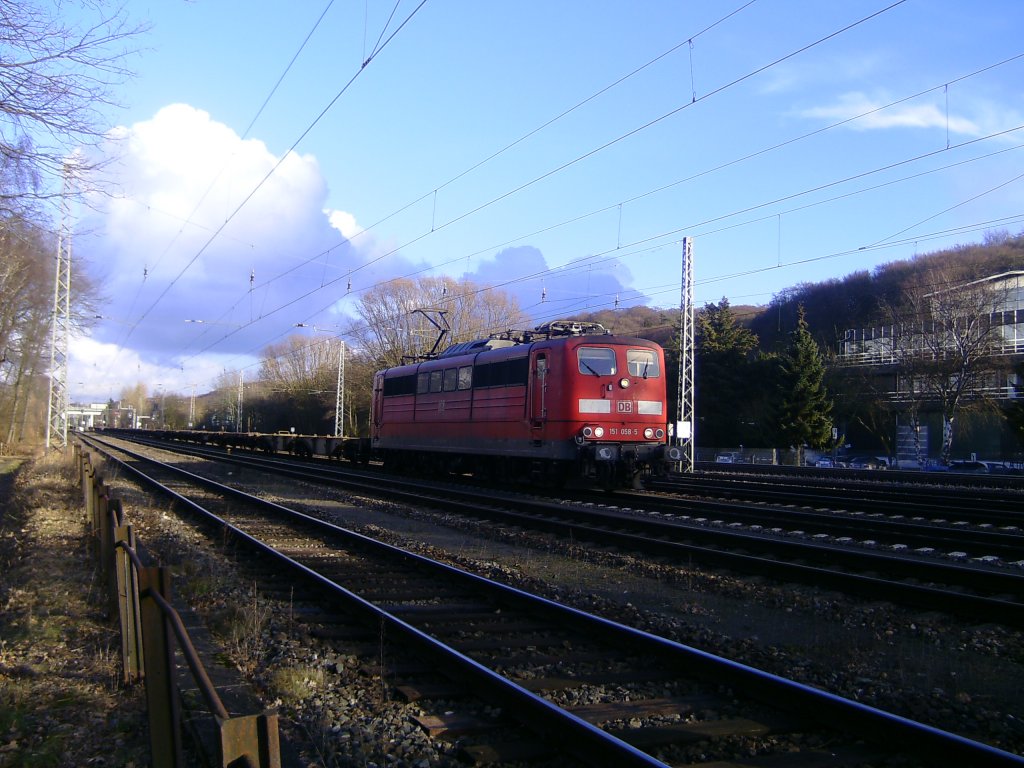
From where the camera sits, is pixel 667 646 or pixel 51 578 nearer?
pixel 667 646

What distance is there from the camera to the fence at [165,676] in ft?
8.52

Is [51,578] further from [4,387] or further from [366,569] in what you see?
[4,387]

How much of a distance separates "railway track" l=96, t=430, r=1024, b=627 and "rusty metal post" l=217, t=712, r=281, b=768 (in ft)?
22.7

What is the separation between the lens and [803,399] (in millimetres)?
48406

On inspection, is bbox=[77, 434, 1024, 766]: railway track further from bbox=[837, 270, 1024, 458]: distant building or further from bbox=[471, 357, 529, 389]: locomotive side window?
bbox=[837, 270, 1024, 458]: distant building

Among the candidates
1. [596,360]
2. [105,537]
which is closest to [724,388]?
[596,360]

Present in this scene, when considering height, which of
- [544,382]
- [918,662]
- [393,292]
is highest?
[393,292]

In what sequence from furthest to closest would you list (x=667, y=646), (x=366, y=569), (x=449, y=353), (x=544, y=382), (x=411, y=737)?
1. (x=449, y=353)
2. (x=544, y=382)
3. (x=366, y=569)
4. (x=667, y=646)
5. (x=411, y=737)

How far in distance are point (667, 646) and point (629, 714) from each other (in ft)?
3.39

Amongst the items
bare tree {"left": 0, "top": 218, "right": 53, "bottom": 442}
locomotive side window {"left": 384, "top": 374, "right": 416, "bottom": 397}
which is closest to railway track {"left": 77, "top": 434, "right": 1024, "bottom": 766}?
locomotive side window {"left": 384, "top": 374, "right": 416, "bottom": 397}

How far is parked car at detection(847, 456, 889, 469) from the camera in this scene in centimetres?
4567

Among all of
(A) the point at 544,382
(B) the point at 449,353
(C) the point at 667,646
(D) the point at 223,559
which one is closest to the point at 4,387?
(B) the point at 449,353

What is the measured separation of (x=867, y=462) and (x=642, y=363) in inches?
1405

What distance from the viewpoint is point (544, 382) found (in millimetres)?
18781
